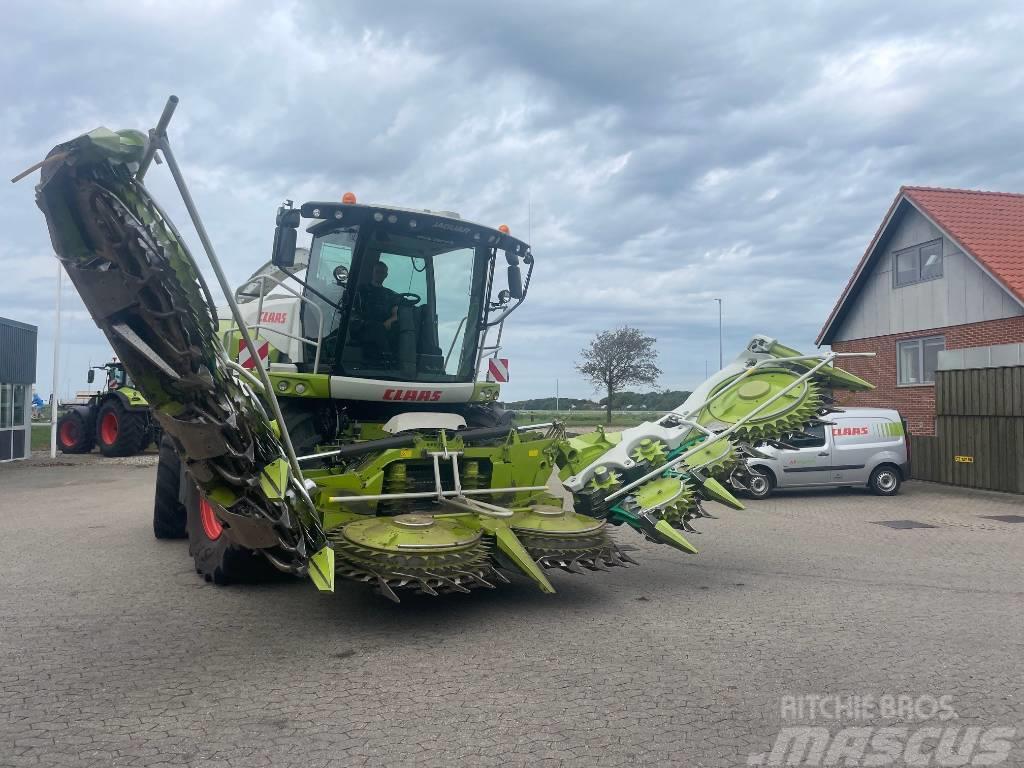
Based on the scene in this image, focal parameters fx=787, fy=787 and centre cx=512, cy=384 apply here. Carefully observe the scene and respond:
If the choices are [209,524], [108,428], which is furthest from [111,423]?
[209,524]

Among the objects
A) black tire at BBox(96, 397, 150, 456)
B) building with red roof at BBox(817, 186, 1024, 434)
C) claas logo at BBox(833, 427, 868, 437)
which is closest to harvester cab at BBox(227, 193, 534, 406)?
claas logo at BBox(833, 427, 868, 437)

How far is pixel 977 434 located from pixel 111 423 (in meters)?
20.5

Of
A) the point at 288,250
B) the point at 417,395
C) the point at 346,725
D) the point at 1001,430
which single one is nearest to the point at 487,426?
the point at 417,395

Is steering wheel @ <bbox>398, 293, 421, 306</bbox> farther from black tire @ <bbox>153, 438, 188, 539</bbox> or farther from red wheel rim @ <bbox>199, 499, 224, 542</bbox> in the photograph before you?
black tire @ <bbox>153, 438, 188, 539</bbox>

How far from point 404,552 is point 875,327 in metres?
17.6

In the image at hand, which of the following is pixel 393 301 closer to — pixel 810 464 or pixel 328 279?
pixel 328 279

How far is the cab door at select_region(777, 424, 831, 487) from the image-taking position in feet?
45.3

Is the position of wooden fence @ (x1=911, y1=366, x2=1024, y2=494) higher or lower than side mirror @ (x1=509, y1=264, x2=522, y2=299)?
lower

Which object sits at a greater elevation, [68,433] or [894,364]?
[894,364]

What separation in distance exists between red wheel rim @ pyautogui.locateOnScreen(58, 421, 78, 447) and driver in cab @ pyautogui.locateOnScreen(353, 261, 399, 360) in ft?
63.4

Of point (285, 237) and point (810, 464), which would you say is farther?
point (810, 464)

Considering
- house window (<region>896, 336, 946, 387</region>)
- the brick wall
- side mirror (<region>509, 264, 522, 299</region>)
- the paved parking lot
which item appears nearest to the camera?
the paved parking lot

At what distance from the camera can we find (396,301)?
6727mm

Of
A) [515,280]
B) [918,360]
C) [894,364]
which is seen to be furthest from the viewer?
[894,364]
